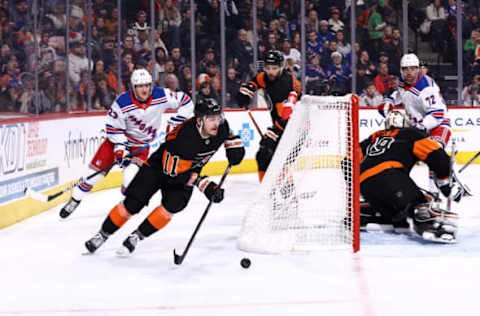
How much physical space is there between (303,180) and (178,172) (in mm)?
795

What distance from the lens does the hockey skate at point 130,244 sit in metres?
4.02

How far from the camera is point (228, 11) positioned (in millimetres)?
9586

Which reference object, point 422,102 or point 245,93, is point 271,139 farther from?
point 422,102

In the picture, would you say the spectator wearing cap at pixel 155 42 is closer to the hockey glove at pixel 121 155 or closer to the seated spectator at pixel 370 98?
the seated spectator at pixel 370 98

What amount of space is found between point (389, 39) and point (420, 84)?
442 cm

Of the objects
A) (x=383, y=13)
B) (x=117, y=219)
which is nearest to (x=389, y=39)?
(x=383, y=13)

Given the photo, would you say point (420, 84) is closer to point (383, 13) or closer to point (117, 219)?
point (117, 219)

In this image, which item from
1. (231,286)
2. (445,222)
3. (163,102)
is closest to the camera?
(231,286)

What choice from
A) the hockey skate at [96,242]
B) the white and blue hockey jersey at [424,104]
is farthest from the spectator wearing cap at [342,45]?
the hockey skate at [96,242]

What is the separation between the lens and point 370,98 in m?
9.70

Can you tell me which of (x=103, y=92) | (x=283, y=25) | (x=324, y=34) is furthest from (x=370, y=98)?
(x=103, y=92)

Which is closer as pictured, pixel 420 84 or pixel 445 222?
pixel 445 222

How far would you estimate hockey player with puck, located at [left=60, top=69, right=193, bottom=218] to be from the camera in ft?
17.5

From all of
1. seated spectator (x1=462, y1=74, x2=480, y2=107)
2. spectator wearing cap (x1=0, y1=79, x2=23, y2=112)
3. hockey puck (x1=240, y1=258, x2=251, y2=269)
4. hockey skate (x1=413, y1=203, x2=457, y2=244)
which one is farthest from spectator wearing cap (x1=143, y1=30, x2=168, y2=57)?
hockey puck (x1=240, y1=258, x2=251, y2=269)
